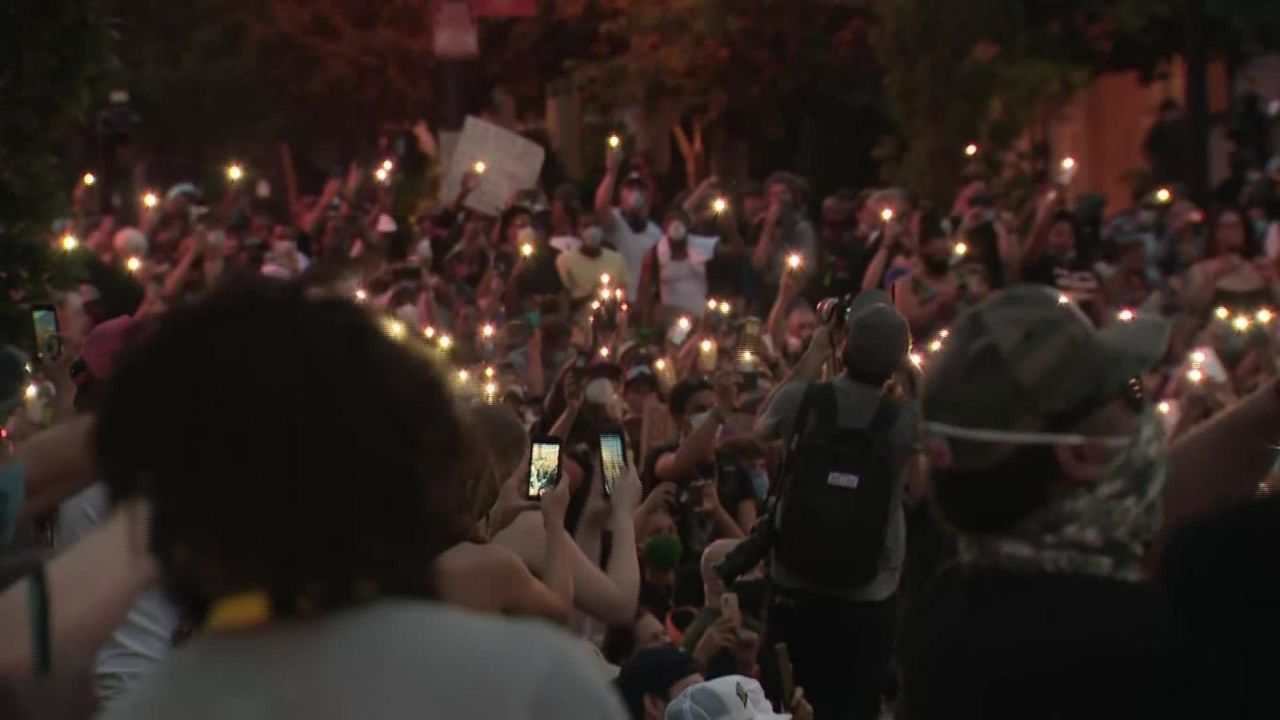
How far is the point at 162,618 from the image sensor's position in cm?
520

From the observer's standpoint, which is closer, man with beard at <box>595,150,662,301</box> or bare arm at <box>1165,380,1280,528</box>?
bare arm at <box>1165,380,1280,528</box>

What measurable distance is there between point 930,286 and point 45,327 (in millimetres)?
5256

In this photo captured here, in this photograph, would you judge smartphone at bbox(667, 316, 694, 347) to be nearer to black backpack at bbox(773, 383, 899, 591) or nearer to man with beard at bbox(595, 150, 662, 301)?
man with beard at bbox(595, 150, 662, 301)

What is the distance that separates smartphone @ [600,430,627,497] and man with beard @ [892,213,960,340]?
3.93 meters

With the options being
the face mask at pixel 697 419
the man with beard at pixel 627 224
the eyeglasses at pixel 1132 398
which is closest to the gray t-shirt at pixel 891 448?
the face mask at pixel 697 419

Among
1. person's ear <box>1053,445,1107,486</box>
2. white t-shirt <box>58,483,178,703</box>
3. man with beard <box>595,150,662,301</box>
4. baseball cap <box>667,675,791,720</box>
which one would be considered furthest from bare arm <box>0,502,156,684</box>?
man with beard <box>595,150,662,301</box>

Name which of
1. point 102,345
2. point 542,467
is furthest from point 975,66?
point 102,345

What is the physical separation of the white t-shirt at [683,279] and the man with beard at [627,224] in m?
0.76

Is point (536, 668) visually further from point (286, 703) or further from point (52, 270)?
point (52, 270)

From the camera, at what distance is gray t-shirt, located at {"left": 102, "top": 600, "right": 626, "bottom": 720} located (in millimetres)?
2338

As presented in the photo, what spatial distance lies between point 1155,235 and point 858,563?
1181 cm

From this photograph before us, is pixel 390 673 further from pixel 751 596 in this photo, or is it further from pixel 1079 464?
pixel 751 596

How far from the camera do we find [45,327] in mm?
8969

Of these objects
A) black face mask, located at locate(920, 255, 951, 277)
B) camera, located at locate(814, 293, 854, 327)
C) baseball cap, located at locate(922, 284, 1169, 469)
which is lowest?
black face mask, located at locate(920, 255, 951, 277)
